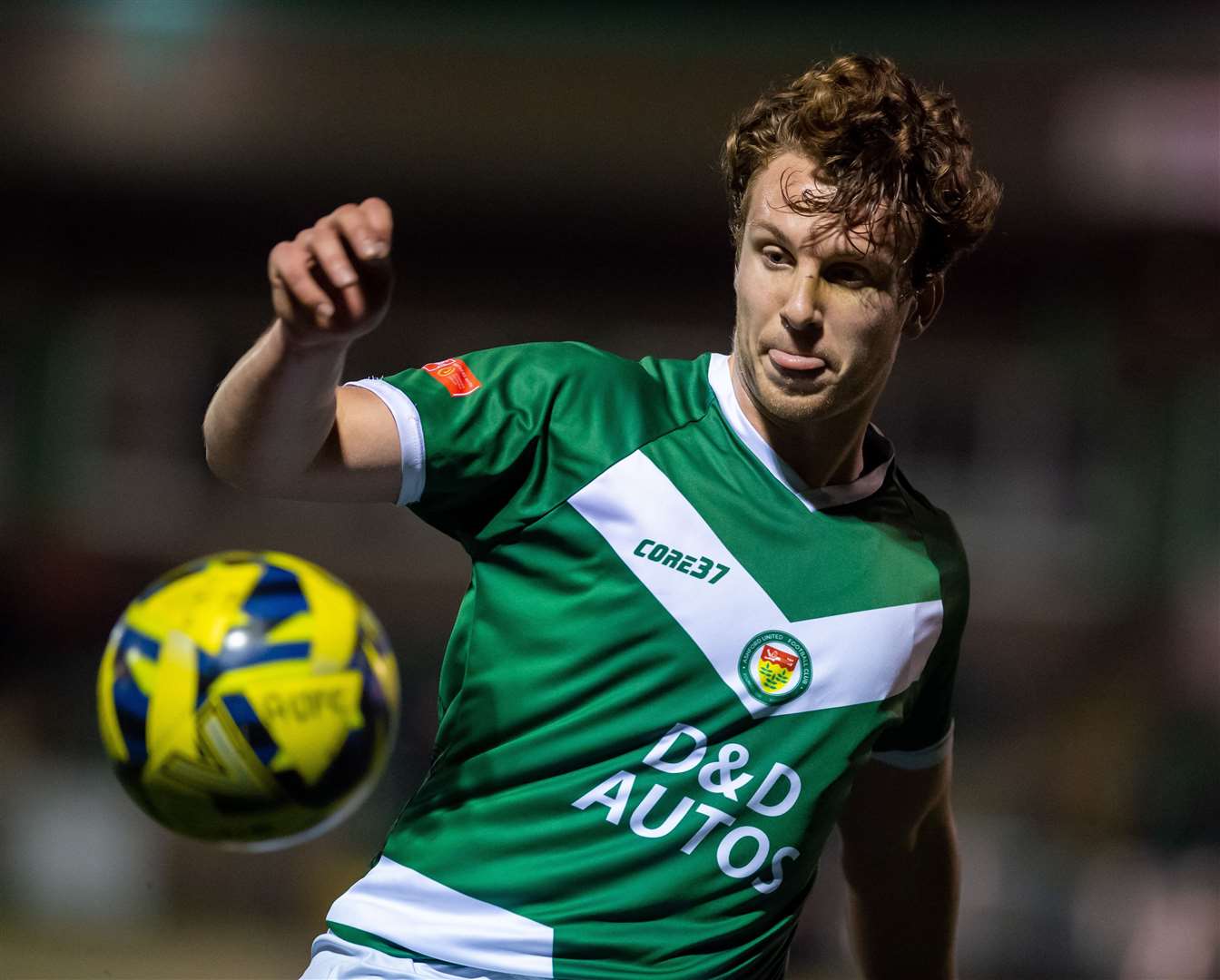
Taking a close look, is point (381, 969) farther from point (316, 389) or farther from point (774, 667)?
point (316, 389)

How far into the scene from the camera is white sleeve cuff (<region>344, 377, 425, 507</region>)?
2.07 meters

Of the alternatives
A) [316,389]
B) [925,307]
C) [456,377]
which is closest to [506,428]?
[456,377]

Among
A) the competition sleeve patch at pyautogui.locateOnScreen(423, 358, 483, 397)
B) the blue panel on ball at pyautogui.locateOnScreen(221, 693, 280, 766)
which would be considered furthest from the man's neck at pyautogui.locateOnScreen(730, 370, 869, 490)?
the blue panel on ball at pyautogui.locateOnScreen(221, 693, 280, 766)

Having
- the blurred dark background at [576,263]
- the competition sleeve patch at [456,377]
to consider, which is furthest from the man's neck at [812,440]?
the blurred dark background at [576,263]

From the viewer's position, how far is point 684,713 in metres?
2.17

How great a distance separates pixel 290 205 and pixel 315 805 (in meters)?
9.75

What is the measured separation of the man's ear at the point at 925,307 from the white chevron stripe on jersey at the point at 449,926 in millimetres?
1148

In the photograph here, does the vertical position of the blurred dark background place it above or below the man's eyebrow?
below

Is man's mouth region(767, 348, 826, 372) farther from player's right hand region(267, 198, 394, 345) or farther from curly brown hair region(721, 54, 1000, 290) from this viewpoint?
player's right hand region(267, 198, 394, 345)

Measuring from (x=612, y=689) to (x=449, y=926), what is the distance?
0.42m

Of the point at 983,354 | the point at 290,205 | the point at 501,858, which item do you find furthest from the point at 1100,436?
the point at 501,858

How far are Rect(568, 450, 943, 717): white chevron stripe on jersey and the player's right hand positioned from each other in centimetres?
59

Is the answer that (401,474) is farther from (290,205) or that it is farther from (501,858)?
(290,205)

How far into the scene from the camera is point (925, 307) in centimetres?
251
